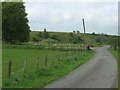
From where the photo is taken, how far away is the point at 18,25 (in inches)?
4035

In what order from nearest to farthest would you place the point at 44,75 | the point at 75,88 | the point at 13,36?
the point at 75,88, the point at 44,75, the point at 13,36

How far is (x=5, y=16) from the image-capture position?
344ft

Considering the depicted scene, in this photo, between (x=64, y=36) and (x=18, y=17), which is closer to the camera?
(x=18, y=17)

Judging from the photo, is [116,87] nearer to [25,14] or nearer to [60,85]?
[60,85]

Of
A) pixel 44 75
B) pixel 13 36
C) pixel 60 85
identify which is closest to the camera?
pixel 60 85

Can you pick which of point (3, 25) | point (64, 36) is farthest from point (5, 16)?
point (64, 36)

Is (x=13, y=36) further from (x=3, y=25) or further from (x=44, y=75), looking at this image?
(x=44, y=75)

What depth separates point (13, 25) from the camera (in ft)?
335

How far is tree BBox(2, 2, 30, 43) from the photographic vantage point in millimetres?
101438

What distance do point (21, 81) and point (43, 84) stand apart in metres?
1.25

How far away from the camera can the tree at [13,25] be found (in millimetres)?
101438

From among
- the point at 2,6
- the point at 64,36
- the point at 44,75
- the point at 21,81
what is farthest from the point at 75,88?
the point at 64,36

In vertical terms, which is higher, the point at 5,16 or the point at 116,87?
the point at 5,16

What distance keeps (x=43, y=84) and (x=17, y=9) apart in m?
92.0
